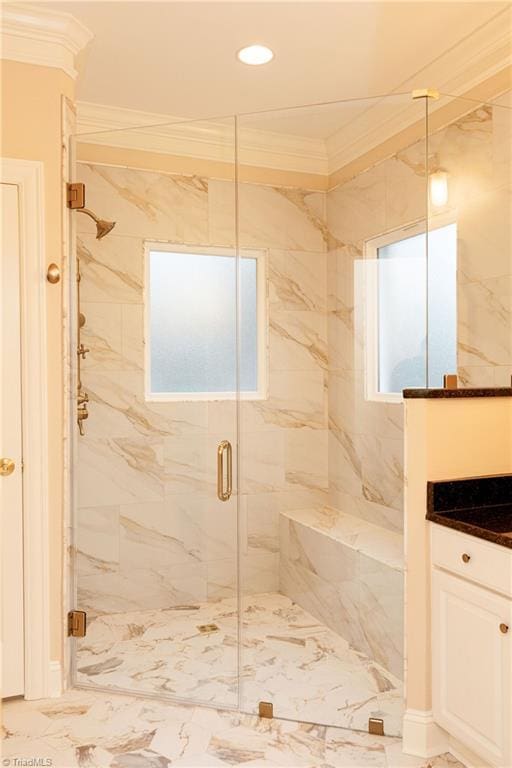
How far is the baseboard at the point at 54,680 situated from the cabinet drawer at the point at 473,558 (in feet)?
5.30

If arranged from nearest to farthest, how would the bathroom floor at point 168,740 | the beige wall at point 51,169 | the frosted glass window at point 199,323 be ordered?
the bathroom floor at point 168,740, the beige wall at point 51,169, the frosted glass window at point 199,323

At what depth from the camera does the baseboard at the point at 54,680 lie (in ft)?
8.12

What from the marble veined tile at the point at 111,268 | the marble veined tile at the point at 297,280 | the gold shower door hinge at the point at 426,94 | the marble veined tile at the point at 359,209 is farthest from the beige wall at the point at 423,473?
the marble veined tile at the point at 111,268

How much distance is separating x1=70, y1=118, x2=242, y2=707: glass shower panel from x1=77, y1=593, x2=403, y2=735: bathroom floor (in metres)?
0.02

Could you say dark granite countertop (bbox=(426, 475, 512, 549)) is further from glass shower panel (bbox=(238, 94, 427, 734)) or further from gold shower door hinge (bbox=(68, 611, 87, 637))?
gold shower door hinge (bbox=(68, 611, 87, 637))

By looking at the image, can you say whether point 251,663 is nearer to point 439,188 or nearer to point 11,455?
point 11,455

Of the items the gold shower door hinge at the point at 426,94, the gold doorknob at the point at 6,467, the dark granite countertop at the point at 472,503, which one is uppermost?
the gold shower door hinge at the point at 426,94

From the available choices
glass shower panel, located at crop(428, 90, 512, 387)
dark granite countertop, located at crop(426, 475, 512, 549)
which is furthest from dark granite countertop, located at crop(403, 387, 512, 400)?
glass shower panel, located at crop(428, 90, 512, 387)

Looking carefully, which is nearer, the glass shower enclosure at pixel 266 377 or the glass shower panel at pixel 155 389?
the glass shower enclosure at pixel 266 377

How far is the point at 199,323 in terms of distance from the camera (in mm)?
3014

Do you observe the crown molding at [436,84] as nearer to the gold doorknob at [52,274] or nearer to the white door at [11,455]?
the gold doorknob at [52,274]

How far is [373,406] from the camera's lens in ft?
8.43

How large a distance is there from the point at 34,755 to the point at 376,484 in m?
1.62

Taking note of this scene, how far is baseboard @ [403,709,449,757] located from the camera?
207cm
